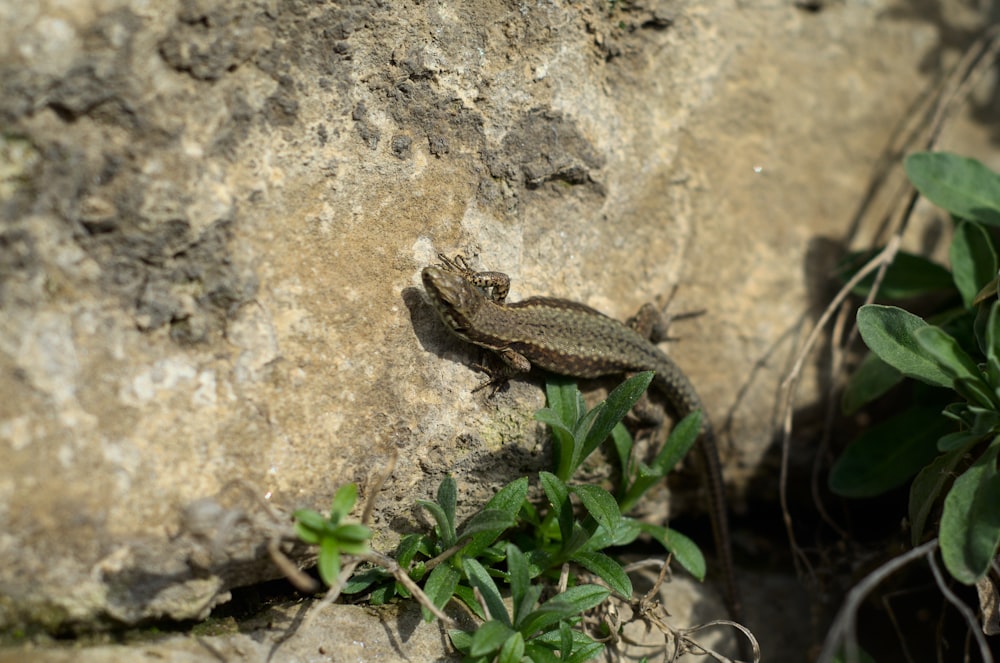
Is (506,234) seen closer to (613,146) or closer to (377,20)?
(613,146)

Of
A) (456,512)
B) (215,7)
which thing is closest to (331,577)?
(456,512)

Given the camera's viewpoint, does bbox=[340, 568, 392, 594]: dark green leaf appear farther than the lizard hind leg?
No

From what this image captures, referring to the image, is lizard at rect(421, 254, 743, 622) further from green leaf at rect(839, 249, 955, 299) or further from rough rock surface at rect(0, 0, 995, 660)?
green leaf at rect(839, 249, 955, 299)

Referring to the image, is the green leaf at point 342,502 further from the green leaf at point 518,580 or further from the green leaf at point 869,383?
the green leaf at point 869,383

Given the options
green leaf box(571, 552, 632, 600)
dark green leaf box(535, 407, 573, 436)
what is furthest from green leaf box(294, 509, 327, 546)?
green leaf box(571, 552, 632, 600)

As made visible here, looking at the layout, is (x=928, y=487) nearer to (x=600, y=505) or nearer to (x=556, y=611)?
(x=600, y=505)
